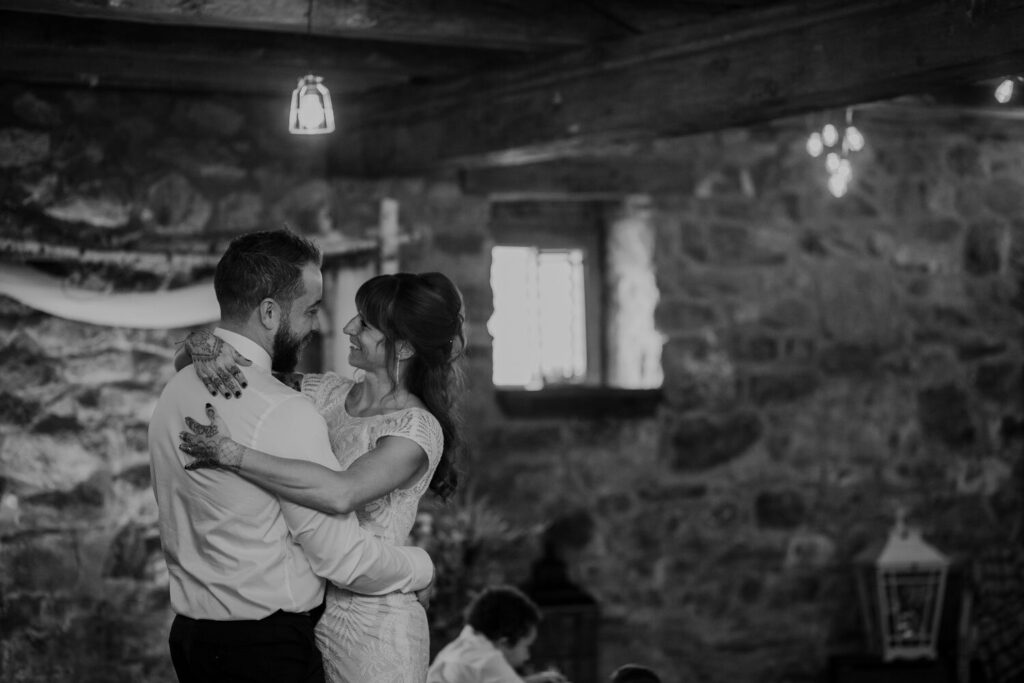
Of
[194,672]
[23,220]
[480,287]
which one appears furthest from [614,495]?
[194,672]

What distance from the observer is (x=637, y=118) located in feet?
14.8

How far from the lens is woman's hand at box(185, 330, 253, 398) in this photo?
2.74 m

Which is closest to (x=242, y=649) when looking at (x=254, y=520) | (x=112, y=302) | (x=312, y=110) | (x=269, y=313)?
(x=254, y=520)

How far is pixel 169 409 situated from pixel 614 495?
3763mm

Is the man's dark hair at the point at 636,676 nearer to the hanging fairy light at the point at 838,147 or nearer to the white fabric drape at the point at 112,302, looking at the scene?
the hanging fairy light at the point at 838,147

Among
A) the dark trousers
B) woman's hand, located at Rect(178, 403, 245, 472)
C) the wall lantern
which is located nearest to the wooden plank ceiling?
woman's hand, located at Rect(178, 403, 245, 472)

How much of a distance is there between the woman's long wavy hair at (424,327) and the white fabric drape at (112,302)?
7.97 ft

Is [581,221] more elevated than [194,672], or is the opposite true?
[581,221]

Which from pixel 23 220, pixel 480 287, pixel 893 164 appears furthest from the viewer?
pixel 893 164

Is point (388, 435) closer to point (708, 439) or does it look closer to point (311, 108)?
point (311, 108)

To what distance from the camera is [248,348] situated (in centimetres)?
280

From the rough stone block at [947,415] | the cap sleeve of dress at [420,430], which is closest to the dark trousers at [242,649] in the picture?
the cap sleeve of dress at [420,430]

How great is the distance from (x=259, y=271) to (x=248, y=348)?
151 mm

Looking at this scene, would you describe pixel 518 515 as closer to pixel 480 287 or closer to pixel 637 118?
pixel 480 287
